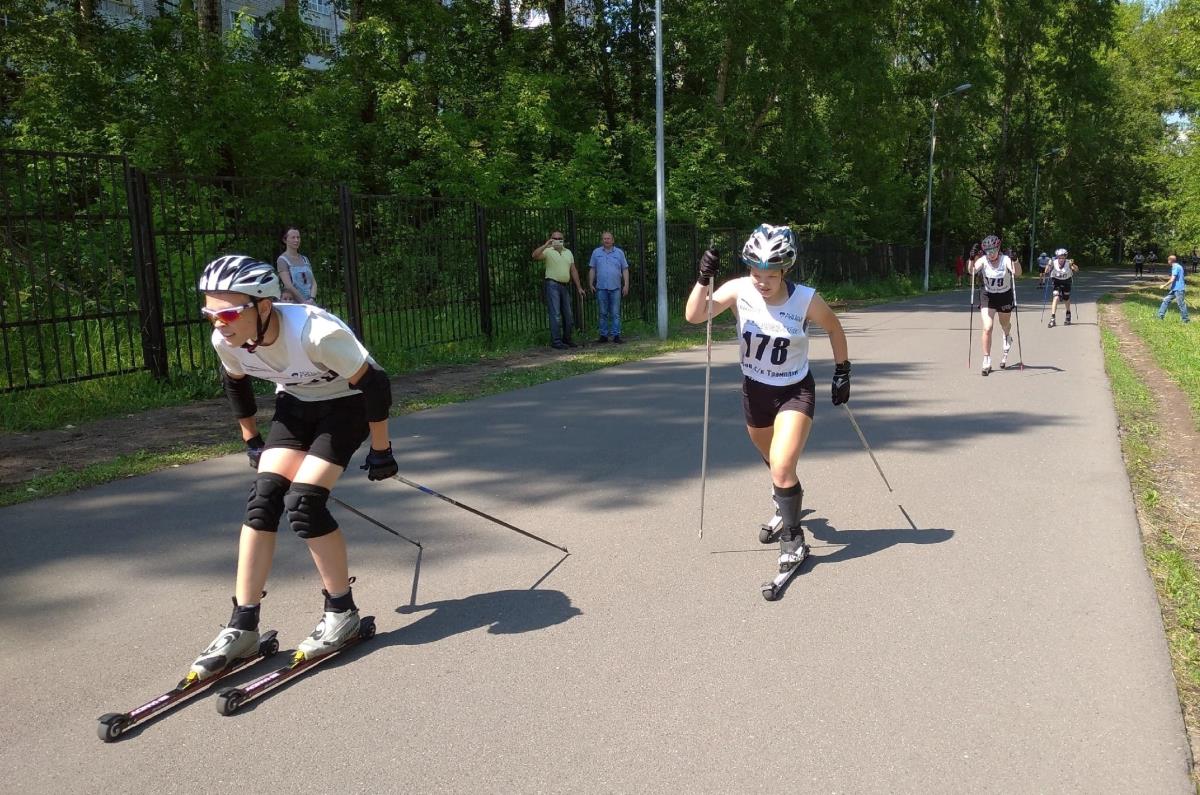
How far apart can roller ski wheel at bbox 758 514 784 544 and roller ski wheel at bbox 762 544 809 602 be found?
0.40 m

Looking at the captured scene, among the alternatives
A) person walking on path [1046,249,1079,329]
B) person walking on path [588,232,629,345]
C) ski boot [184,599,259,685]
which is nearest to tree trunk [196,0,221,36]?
person walking on path [588,232,629,345]

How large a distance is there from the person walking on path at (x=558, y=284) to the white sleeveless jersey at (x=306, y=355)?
12.2m

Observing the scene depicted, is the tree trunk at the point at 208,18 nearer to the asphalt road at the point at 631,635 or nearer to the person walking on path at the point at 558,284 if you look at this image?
the person walking on path at the point at 558,284

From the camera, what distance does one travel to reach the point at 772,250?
16.2 ft

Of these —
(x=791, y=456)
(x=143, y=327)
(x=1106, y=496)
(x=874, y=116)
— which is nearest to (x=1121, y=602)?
(x=791, y=456)

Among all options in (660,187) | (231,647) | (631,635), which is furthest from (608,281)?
(231,647)

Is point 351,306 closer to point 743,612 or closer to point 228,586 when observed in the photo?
point 228,586

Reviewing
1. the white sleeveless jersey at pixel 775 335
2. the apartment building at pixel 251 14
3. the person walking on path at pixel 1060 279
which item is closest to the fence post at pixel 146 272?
the white sleeveless jersey at pixel 775 335

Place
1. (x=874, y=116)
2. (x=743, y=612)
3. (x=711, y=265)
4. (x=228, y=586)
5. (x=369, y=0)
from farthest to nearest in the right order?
(x=874, y=116) < (x=369, y=0) < (x=711, y=265) < (x=228, y=586) < (x=743, y=612)

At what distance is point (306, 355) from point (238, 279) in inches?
Answer: 15.3

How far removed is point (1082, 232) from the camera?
77.8 metres

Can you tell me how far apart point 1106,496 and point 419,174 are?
21750mm

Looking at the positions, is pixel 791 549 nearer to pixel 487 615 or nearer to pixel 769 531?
pixel 769 531

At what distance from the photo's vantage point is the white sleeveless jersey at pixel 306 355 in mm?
3844
